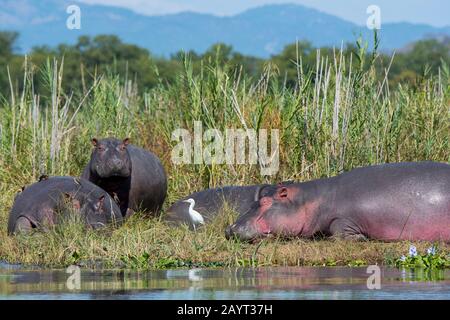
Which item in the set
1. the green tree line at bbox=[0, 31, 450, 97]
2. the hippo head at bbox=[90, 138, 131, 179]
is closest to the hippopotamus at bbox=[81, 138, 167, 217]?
the hippo head at bbox=[90, 138, 131, 179]

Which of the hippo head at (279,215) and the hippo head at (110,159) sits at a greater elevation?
the hippo head at (110,159)

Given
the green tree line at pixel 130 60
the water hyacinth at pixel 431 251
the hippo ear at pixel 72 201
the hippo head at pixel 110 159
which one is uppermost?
the green tree line at pixel 130 60

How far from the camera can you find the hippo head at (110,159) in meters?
11.6

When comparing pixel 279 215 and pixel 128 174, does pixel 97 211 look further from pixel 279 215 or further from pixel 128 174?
pixel 128 174

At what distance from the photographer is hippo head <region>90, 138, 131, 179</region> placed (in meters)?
11.6

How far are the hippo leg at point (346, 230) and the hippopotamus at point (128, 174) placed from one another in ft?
8.24

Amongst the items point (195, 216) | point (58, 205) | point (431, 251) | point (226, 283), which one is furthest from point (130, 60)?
point (226, 283)

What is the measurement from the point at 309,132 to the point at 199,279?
4426 millimetres

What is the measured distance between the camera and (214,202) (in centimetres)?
1133

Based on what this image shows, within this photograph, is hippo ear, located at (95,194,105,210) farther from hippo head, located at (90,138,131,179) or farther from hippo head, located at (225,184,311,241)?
hippo head, located at (90,138,131,179)

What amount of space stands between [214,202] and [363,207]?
1.77m

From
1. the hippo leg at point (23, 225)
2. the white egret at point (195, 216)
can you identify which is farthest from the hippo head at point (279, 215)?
the hippo leg at point (23, 225)

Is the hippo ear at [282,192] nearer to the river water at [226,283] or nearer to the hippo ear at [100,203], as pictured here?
the hippo ear at [100,203]
